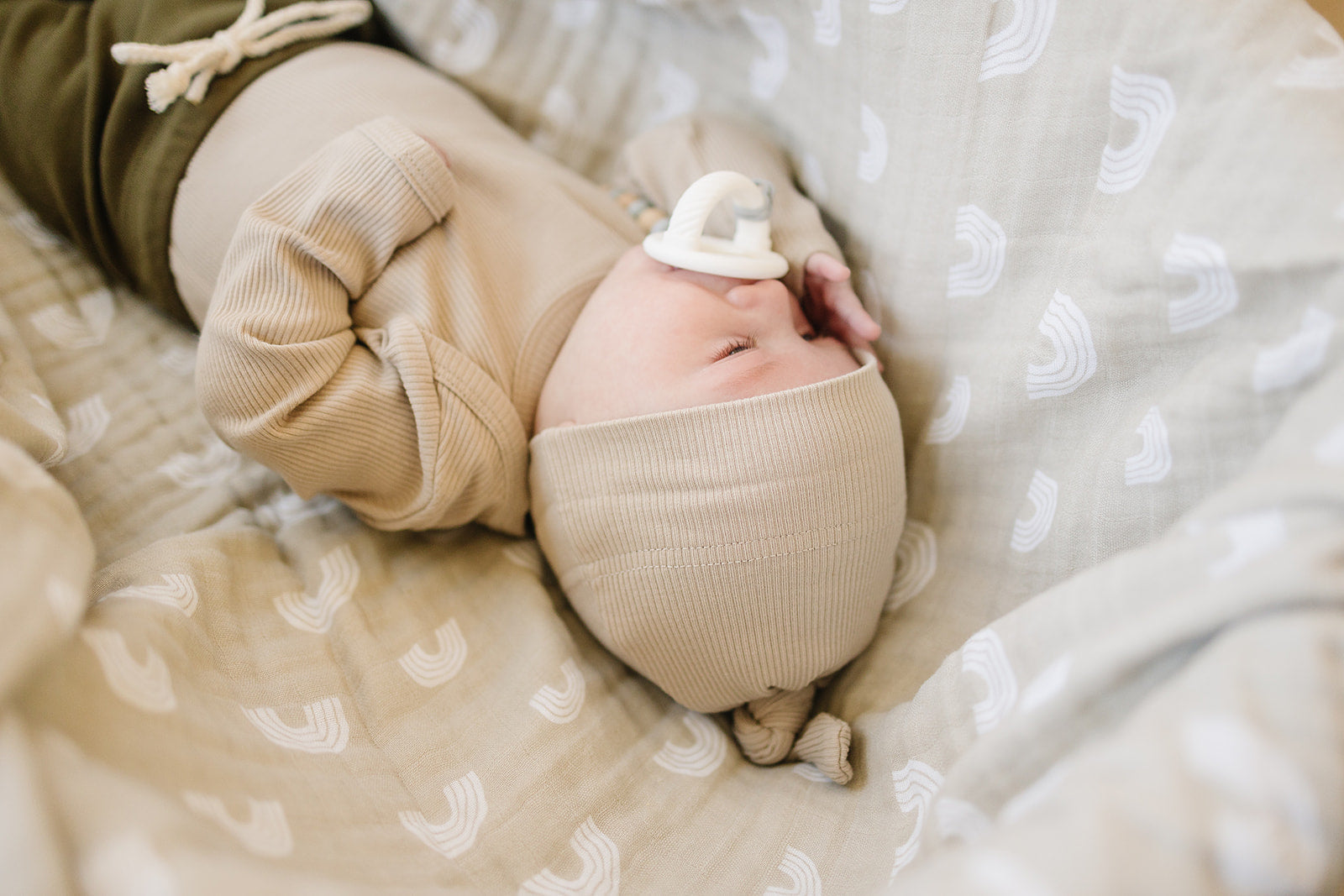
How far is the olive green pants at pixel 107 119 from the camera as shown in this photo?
3.22 ft

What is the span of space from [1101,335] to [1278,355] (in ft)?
0.48

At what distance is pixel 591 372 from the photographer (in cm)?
86

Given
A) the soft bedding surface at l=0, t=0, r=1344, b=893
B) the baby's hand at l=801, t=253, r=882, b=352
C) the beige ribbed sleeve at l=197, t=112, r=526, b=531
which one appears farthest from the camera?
the baby's hand at l=801, t=253, r=882, b=352

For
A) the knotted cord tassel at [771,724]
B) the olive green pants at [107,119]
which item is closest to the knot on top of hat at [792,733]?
the knotted cord tassel at [771,724]

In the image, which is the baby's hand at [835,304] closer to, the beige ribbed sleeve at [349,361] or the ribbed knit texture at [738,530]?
the ribbed knit texture at [738,530]

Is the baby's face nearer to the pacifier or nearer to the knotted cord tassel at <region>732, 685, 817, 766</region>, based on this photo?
the pacifier

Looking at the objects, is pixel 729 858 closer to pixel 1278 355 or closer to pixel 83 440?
pixel 1278 355

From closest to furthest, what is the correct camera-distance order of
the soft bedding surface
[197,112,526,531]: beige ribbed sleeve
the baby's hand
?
the soft bedding surface < [197,112,526,531]: beige ribbed sleeve < the baby's hand

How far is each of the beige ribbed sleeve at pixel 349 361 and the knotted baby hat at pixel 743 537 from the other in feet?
0.36

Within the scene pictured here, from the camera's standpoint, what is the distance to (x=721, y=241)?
0.91 m

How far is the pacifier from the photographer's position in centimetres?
81

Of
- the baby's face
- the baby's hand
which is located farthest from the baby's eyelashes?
the baby's hand

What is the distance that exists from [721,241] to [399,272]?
0.35 metres

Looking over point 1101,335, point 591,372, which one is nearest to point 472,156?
point 591,372
